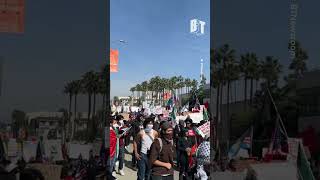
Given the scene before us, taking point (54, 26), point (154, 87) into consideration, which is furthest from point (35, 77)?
point (154, 87)

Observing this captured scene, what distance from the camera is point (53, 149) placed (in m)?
5.03

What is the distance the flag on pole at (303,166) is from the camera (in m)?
4.95

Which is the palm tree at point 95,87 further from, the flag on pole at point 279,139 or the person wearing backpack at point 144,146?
the person wearing backpack at point 144,146

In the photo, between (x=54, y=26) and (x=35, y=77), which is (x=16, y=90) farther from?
(x=54, y=26)

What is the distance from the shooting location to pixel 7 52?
15.9ft

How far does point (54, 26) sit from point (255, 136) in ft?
8.04

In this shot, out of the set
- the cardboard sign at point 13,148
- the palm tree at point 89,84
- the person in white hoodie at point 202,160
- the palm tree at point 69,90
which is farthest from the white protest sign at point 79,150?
the person in white hoodie at point 202,160

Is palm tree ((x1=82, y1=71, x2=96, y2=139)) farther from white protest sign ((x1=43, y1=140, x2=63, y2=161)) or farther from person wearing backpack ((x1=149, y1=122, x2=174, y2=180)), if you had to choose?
person wearing backpack ((x1=149, y1=122, x2=174, y2=180))

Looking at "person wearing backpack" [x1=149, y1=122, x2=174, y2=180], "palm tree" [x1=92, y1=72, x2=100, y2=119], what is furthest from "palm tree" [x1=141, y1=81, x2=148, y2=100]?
"palm tree" [x1=92, y1=72, x2=100, y2=119]

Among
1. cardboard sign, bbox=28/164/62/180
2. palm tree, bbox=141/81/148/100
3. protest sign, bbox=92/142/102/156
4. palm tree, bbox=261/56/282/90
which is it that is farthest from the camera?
palm tree, bbox=141/81/148/100

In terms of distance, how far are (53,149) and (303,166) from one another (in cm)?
263

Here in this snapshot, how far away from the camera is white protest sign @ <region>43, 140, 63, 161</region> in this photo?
500 centimetres

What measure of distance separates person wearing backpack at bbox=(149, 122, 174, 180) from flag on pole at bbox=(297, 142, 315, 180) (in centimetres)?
156

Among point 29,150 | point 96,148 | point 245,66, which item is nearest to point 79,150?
point 96,148
